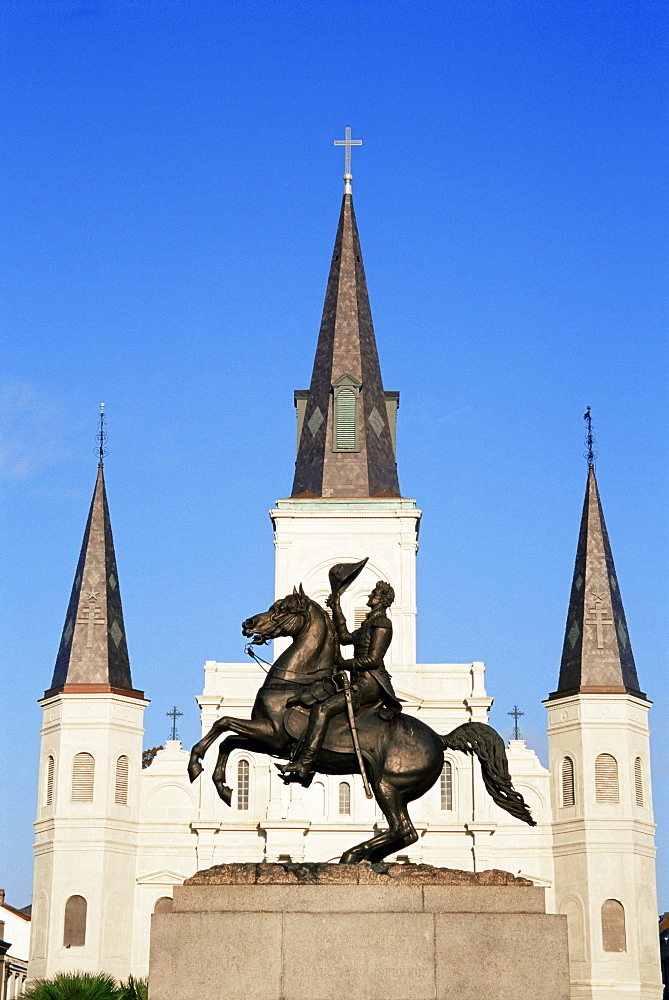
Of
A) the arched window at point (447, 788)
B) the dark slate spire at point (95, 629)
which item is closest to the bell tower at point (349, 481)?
the arched window at point (447, 788)

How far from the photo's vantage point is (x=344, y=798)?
62.8m

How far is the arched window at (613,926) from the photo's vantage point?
59688 millimetres

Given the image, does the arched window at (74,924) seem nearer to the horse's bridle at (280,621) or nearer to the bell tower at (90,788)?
the bell tower at (90,788)

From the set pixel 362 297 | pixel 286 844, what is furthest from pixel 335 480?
pixel 286 844

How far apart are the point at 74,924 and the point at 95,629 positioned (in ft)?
37.2

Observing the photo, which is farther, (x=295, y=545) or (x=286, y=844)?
(x=295, y=545)

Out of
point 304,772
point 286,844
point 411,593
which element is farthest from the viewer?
point 411,593

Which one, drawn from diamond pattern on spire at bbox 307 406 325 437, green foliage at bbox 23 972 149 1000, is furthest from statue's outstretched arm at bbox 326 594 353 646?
diamond pattern on spire at bbox 307 406 325 437

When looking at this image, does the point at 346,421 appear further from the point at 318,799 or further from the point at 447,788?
the point at 318,799

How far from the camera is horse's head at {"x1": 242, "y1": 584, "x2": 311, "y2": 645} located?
728 inches

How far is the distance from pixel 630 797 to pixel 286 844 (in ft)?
42.2

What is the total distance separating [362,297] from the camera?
72438mm

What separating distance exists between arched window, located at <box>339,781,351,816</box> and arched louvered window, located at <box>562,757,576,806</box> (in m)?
8.06

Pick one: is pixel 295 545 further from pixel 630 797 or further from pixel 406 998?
pixel 406 998
